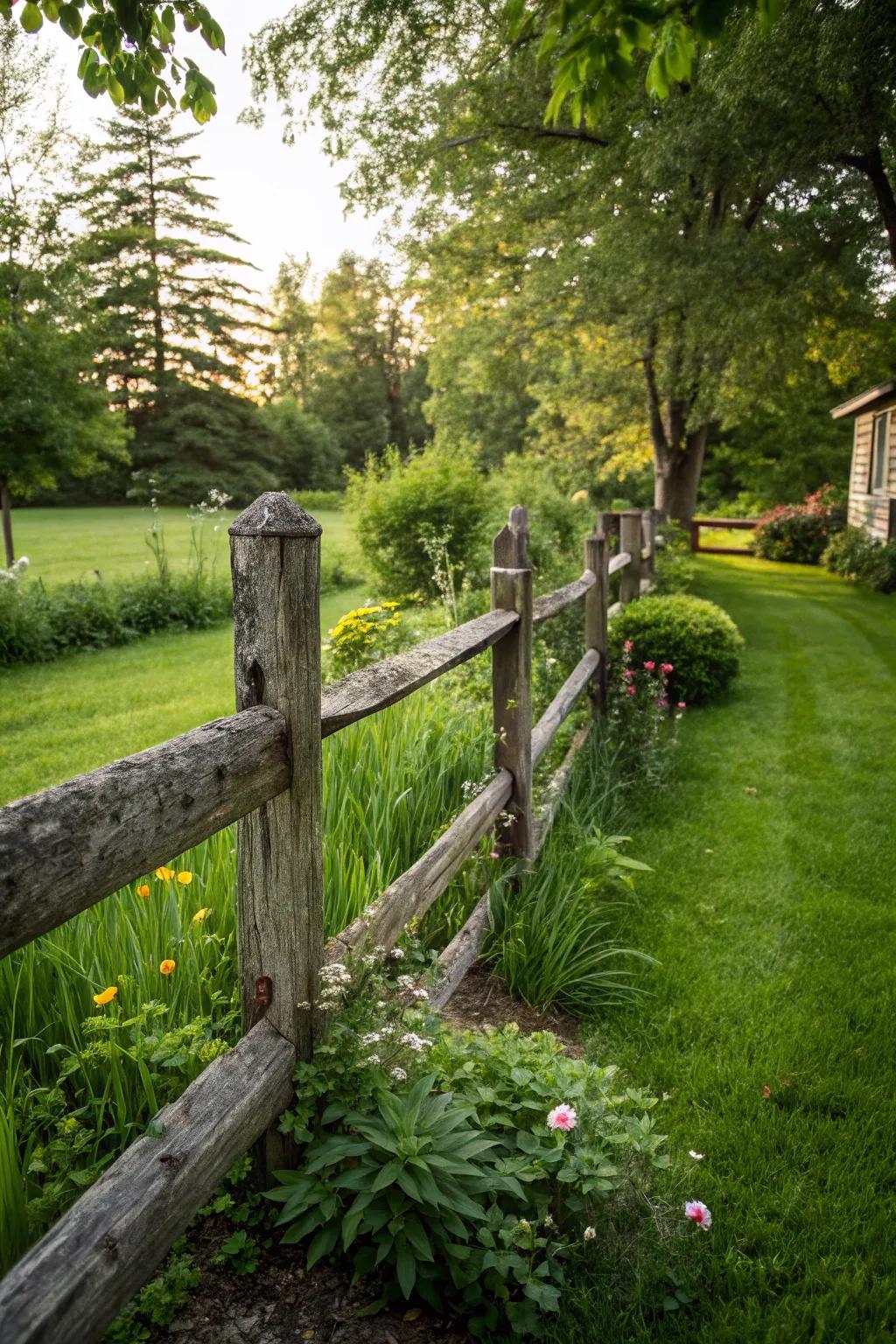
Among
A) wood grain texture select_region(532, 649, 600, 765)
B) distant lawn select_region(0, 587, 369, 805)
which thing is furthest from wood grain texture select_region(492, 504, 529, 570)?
distant lawn select_region(0, 587, 369, 805)

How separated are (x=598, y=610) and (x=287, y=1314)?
4.94 metres

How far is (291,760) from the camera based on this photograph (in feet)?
5.96

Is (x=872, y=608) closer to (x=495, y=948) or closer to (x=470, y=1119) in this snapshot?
(x=495, y=948)

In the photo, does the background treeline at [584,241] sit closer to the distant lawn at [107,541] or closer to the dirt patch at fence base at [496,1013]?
the distant lawn at [107,541]

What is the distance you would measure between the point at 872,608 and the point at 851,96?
7.22 meters

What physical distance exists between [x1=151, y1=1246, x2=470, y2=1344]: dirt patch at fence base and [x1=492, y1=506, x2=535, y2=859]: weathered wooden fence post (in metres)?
1.97

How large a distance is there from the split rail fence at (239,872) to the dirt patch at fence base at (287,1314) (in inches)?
8.2

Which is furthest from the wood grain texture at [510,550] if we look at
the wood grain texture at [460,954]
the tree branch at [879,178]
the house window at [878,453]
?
the house window at [878,453]

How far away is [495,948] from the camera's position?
349cm

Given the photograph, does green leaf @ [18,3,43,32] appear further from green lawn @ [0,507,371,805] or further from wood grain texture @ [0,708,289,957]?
green lawn @ [0,507,371,805]

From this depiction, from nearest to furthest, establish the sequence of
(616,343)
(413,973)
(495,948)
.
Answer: (413,973) → (495,948) → (616,343)

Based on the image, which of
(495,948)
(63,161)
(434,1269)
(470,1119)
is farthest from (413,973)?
(63,161)

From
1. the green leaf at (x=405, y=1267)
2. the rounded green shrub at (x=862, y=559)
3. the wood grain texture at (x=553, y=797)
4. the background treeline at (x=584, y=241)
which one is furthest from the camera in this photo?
the rounded green shrub at (x=862, y=559)

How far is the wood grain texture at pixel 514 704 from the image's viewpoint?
3.66 metres
